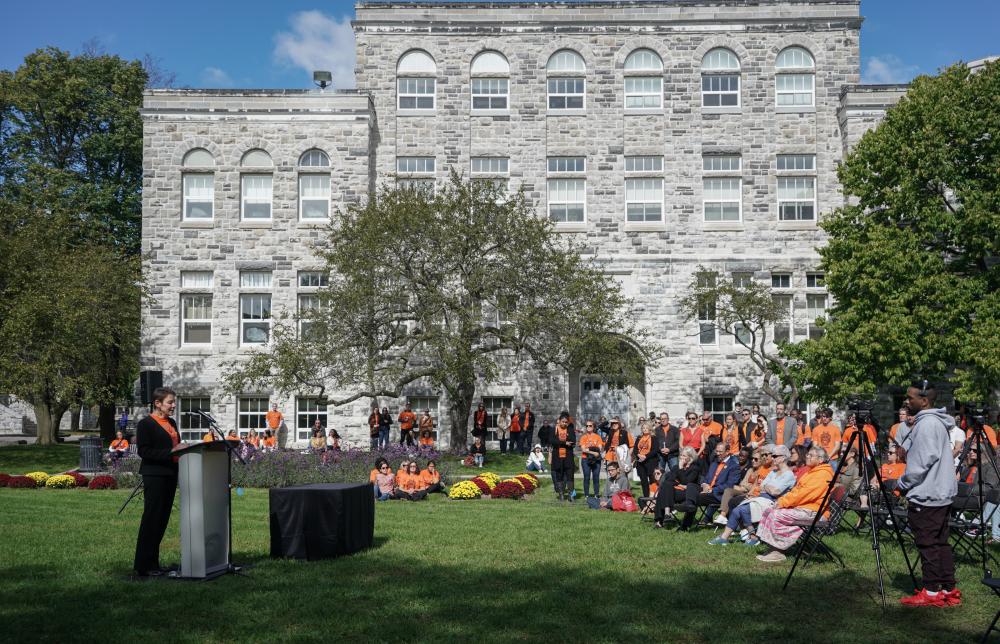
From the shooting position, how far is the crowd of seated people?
67.6 ft

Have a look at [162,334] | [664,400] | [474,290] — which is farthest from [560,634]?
[162,334]

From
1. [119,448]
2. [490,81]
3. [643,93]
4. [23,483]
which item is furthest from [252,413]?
[643,93]

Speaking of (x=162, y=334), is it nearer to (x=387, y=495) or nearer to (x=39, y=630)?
(x=387, y=495)

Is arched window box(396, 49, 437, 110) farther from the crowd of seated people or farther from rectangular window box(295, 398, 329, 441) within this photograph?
the crowd of seated people

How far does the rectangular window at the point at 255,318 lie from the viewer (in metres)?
36.1

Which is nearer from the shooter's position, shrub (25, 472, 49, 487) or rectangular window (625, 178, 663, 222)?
shrub (25, 472, 49, 487)

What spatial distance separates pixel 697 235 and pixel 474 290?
34.3ft

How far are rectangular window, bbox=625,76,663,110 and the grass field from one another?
25.4 metres

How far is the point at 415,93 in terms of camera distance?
123 ft

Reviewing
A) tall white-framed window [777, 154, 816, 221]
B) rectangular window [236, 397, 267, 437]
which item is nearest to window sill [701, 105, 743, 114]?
tall white-framed window [777, 154, 816, 221]

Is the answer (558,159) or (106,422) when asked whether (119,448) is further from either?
(558,159)

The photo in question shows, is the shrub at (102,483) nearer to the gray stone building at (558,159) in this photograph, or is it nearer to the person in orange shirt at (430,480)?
the person in orange shirt at (430,480)

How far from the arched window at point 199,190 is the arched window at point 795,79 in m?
21.4

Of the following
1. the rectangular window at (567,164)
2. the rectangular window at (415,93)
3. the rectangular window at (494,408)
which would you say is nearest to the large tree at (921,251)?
the rectangular window at (567,164)
